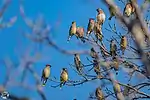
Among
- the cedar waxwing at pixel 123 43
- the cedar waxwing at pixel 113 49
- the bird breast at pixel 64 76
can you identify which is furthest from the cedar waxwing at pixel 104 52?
the bird breast at pixel 64 76

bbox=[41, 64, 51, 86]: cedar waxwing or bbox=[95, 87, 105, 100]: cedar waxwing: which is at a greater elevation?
bbox=[41, 64, 51, 86]: cedar waxwing

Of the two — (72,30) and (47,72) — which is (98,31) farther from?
(47,72)

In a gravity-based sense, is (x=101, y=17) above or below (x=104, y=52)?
above

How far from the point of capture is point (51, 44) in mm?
1558

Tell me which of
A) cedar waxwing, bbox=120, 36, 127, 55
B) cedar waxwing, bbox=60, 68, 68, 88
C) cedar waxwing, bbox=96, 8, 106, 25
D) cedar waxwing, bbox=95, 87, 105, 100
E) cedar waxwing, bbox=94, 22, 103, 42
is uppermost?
cedar waxwing, bbox=96, 8, 106, 25

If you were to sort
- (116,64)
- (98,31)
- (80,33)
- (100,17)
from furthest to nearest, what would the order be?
(100,17) → (80,33) → (98,31) → (116,64)

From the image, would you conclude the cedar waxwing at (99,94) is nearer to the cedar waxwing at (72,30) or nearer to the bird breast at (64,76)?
the bird breast at (64,76)

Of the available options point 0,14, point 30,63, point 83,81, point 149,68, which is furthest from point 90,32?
point 149,68

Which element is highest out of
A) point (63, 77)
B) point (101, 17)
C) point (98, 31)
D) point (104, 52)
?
point (101, 17)

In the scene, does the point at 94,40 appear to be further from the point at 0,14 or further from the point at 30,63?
the point at 30,63

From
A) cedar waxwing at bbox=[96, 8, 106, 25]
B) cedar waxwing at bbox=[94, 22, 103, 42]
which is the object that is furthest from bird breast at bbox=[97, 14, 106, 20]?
cedar waxwing at bbox=[94, 22, 103, 42]

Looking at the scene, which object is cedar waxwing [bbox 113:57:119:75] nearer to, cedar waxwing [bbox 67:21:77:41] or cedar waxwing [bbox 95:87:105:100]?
cedar waxwing [bbox 95:87:105:100]

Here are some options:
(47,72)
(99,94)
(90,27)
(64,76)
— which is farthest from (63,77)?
(90,27)

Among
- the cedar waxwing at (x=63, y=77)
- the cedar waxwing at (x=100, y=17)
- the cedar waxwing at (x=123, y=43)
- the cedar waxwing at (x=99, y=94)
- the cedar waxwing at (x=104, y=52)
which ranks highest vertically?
the cedar waxwing at (x=100, y=17)
